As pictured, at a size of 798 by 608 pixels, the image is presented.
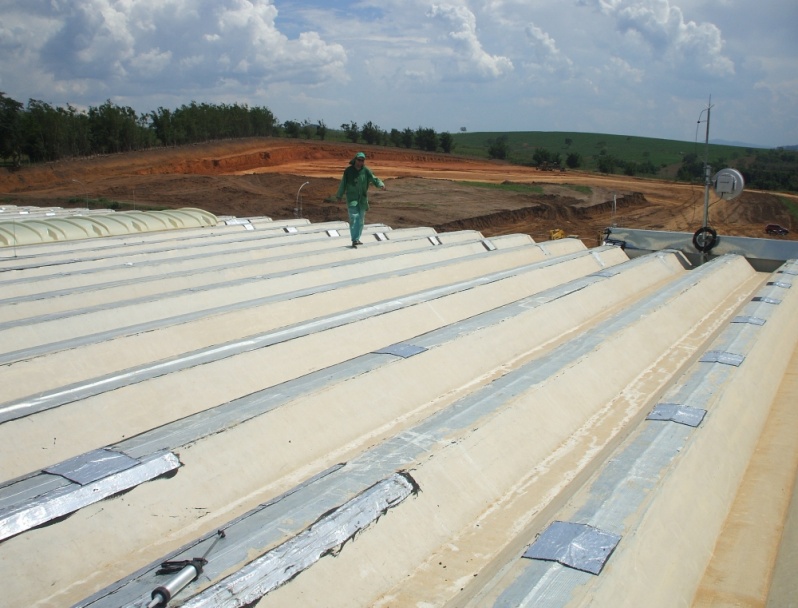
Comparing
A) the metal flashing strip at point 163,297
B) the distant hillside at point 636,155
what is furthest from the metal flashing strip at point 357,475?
the distant hillside at point 636,155

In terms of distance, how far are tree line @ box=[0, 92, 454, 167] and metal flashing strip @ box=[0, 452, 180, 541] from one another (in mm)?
32838

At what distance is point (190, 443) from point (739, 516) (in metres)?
2.29

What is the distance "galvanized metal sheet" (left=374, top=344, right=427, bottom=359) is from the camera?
4023 mm

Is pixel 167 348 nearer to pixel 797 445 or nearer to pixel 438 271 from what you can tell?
pixel 438 271

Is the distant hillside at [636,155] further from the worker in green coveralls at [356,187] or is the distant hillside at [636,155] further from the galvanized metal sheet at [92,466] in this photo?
the galvanized metal sheet at [92,466]

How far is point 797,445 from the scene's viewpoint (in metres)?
3.63

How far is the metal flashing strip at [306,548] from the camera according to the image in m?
1.91

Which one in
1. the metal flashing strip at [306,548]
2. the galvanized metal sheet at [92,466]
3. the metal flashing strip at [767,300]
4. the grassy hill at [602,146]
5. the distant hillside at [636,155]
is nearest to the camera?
the metal flashing strip at [306,548]

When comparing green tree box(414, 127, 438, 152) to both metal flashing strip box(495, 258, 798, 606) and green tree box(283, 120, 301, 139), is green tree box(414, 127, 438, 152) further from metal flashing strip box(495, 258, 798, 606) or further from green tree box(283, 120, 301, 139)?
metal flashing strip box(495, 258, 798, 606)

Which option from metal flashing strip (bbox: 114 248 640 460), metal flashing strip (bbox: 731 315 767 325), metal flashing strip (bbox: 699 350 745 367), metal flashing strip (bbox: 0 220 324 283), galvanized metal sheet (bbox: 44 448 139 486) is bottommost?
galvanized metal sheet (bbox: 44 448 139 486)

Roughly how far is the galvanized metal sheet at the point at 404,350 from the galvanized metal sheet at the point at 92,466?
1.71m

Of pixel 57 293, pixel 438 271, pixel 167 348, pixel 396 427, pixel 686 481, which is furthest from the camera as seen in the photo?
pixel 438 271

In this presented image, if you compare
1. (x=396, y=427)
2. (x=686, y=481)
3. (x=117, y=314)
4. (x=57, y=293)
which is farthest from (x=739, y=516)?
(x=57, y=293)

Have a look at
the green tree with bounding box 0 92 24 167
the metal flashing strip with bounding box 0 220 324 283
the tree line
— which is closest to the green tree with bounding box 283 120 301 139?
the tree line
